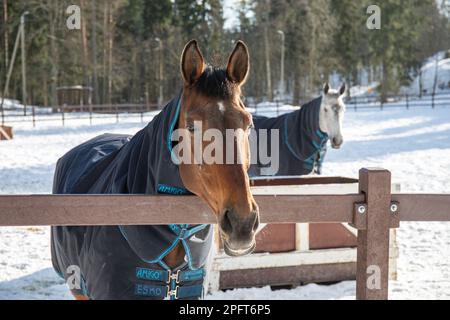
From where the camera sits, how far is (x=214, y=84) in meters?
2.12

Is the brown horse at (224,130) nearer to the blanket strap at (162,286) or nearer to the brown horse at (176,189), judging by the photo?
the brown horse at (176,189)

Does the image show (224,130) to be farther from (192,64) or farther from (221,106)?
(192,64)

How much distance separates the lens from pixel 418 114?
26422mm

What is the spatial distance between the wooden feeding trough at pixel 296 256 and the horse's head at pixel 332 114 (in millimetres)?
3262

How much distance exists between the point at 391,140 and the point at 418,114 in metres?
9.79

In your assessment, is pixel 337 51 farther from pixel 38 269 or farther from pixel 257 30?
pixel 38 269

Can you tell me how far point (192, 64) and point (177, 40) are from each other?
40.0 metres

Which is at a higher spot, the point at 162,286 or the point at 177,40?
the point at 177,40

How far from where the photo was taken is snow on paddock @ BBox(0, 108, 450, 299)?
5176mm

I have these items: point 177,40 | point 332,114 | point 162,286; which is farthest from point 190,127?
point 177,40

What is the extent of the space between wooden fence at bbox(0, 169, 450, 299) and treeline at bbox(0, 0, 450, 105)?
104ft
